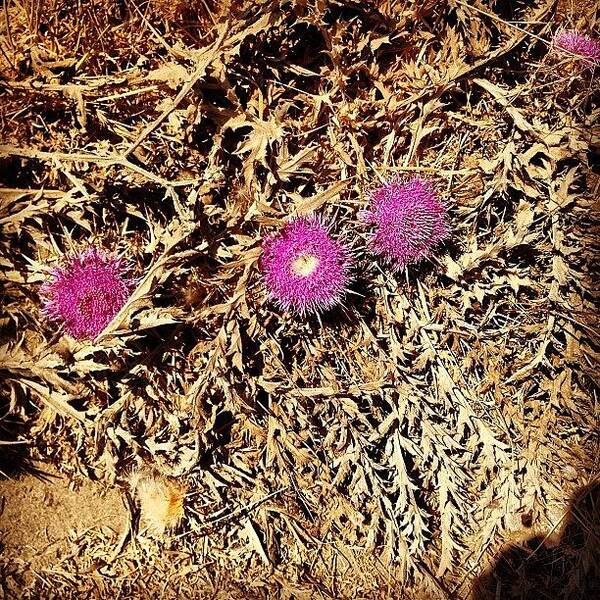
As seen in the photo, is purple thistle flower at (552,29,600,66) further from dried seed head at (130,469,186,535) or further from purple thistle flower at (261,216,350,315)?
dried seed head at (130,469,186,535)

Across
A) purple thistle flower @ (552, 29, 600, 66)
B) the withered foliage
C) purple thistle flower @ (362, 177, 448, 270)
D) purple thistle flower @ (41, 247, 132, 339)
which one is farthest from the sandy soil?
purple thistle flower @ (552, 29, 600, 66)

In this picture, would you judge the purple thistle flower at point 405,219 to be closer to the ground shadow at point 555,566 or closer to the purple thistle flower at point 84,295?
the purple thistle flower at point 84,295

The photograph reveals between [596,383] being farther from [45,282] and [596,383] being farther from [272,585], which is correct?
[45,282]

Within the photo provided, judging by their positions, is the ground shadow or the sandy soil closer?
the sandy soil

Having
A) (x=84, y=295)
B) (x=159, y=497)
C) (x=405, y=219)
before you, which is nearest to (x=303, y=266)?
(x=405, y=219)

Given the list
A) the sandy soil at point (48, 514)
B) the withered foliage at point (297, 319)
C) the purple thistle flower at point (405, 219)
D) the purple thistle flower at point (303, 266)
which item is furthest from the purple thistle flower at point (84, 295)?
the purple thistle flower at point (405, 219)

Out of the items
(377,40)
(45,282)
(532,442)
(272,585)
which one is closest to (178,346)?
(45,282)

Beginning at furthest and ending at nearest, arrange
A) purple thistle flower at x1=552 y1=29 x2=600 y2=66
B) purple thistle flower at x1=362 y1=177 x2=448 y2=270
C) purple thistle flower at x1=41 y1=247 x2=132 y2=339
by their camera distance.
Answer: purple thistle flower at x1=552 y1=29 x2=600 y2=66
purple thistle flower at x1=362 y1=177 x2=448 y2=270
purple thistle flower at x1=41 y1=247 x2=132 y2=339
